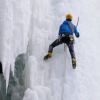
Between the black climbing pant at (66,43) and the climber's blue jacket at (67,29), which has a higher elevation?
the climber's blue jacket at (67,29)

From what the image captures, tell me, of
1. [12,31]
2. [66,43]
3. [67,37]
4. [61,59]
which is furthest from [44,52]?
[12,31]

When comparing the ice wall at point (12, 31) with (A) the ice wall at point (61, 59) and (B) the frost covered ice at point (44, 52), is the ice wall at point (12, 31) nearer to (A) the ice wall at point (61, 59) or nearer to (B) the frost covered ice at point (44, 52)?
(B) the frost covered ice at point (44, 52)

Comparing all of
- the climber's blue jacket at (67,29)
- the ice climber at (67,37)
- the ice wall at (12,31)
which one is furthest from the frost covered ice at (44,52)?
the climber's blue jacket at (67,29)

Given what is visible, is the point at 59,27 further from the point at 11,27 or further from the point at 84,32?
the point at 11,27

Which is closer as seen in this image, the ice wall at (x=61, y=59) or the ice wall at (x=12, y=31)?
the ice wall at (x=12, y=31)

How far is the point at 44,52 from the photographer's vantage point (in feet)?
33.9

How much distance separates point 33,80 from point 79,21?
7.68 ft

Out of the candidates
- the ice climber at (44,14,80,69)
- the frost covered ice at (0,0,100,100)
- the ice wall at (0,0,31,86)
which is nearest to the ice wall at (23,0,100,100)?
the frost covered ice at (0,0,100,100)

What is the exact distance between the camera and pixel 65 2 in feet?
38.2

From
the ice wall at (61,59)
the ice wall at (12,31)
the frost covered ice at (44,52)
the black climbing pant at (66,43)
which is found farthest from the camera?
the black climbing pant at (66,43)

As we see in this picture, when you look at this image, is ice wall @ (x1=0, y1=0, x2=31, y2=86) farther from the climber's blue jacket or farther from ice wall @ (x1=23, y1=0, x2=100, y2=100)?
the climber's blue jacket

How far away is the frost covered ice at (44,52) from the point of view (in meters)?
9.66

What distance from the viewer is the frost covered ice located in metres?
9.66

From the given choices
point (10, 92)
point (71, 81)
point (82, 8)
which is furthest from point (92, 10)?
point (10, 92)
